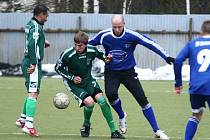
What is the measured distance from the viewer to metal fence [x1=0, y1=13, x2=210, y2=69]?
1302 inches

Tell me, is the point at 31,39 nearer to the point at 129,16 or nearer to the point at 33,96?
the point at 33,96

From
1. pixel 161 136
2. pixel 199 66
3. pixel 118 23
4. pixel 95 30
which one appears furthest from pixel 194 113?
pixel 95 30

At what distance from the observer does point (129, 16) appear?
33469mm

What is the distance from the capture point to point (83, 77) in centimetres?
1180

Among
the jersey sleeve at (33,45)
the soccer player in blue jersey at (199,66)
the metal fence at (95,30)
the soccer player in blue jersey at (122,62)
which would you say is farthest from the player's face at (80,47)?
the metal fence at (95,30)

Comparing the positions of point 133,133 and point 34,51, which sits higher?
point 34,51

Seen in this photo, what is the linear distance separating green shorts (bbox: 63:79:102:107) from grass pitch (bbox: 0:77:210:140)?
642mm

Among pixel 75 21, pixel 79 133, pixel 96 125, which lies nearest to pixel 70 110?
pixel 96 125

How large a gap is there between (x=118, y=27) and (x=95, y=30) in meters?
21.9

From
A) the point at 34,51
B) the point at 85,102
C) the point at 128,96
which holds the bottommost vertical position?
the point at 128,96

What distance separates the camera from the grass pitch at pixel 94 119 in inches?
468

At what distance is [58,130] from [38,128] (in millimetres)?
470

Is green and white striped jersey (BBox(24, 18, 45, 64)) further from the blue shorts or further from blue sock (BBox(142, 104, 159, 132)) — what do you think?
the blue shorts

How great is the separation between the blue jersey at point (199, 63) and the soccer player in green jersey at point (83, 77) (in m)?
1.90
